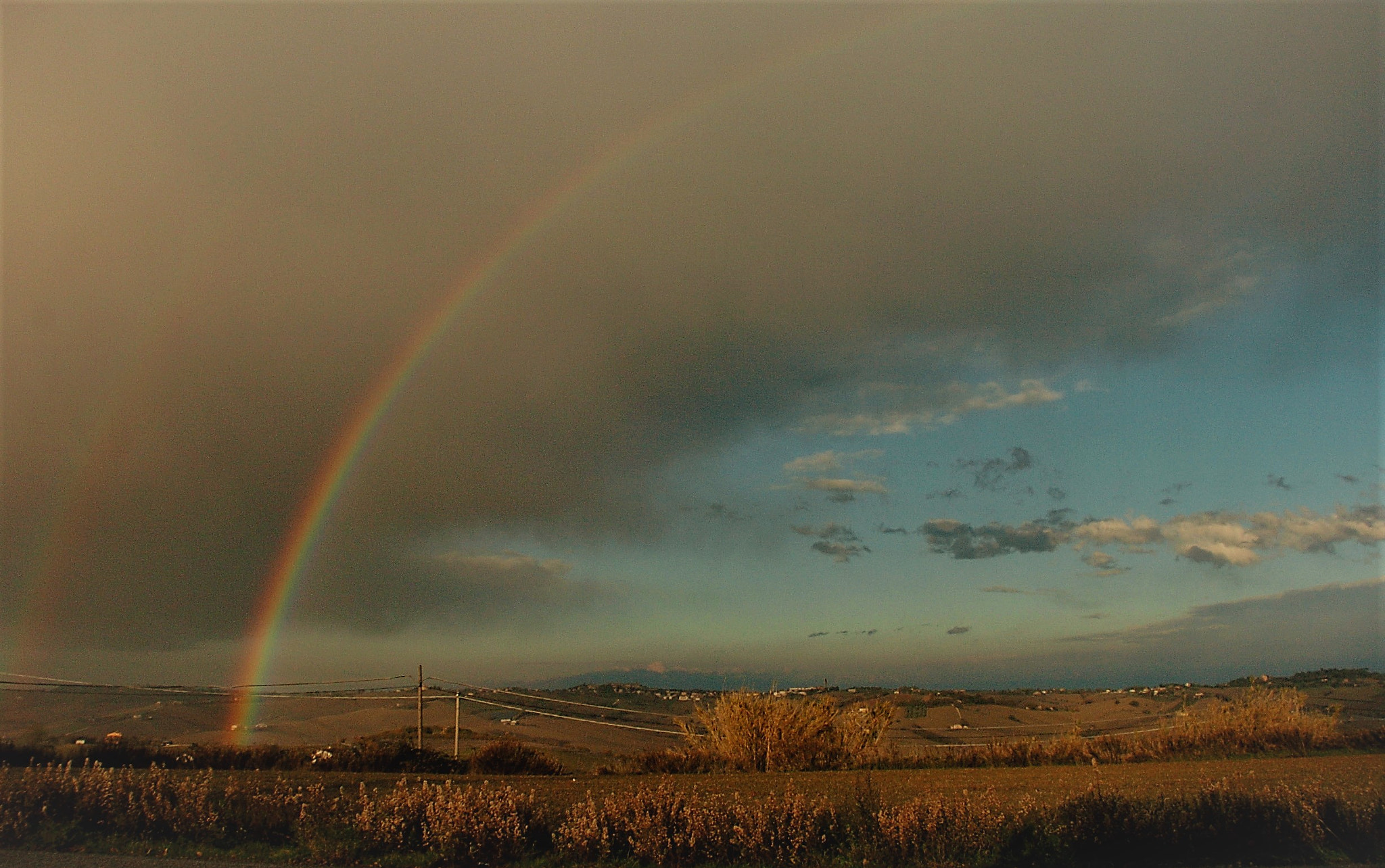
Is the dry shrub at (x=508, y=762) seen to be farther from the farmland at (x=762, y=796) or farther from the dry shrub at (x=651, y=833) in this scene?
Answer: the dry shrub at (x=651, y=833)

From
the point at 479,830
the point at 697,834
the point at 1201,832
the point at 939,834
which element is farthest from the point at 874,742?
the point at 479,830

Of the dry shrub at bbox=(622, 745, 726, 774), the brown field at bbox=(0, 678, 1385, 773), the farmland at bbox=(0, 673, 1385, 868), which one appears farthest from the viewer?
the brown field at bbox=(0, 678, 1385, 773)

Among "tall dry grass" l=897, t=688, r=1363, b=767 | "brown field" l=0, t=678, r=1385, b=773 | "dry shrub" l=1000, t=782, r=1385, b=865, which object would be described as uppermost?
"dry shrub" l=1000, t=782, r=1385, b=865

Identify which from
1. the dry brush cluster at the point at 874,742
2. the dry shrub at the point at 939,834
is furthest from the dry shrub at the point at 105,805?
the dry brush cluster at the point at 874,742

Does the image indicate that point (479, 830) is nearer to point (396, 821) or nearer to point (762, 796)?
point (396, 821)

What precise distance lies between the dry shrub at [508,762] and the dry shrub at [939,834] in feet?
56.2

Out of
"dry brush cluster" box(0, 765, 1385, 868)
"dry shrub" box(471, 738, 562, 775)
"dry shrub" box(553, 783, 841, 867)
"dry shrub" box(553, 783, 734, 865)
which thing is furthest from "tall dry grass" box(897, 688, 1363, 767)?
"dry shrub" box(553, 783, 734, 865)

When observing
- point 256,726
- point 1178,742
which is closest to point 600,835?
point 1178,742

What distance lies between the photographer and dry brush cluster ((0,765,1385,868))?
10312 millimetres

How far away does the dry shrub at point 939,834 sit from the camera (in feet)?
33.0

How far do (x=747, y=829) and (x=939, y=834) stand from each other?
7.33ft

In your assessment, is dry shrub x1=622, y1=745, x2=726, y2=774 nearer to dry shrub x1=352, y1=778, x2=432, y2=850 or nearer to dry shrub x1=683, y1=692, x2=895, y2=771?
dry shrub x1=683, y1=692, x2=895, y2=771

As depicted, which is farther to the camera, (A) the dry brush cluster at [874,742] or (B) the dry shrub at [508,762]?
(A) the dry brush cluster at [874,742]

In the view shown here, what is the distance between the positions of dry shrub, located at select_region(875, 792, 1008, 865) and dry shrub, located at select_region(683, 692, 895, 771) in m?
18.8
